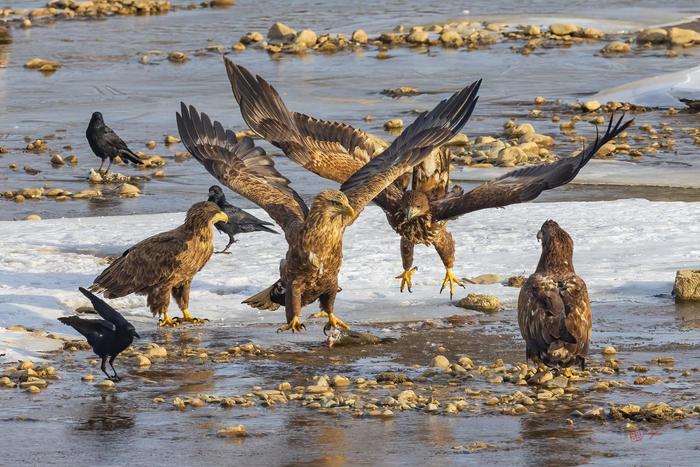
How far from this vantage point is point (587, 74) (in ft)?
79.7

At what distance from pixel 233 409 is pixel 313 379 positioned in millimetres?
742

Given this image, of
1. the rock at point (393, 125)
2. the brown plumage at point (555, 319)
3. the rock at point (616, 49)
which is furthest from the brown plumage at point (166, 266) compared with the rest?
the rock at point (616, 49)

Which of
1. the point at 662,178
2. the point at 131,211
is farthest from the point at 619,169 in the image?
the point at 131,211

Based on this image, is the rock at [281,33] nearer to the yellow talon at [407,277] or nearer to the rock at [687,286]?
the yellow talon at [407,277]

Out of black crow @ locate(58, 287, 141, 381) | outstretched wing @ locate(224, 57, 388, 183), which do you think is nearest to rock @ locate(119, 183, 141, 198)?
outstretched wing @ locate(224, 57, 388, 183)

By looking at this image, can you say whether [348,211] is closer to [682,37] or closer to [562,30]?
[682,37]

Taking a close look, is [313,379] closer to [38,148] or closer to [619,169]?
[619,169]

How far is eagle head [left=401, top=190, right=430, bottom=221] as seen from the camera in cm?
1078

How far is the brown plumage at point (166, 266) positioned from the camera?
9672 millimetres

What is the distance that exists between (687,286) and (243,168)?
3.19m

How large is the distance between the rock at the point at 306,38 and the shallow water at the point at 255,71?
1.00 m

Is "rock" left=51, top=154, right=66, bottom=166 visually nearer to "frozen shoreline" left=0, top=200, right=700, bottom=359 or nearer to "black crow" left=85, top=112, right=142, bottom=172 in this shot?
"black crow" left=85, top=112, right=142, bottom=172

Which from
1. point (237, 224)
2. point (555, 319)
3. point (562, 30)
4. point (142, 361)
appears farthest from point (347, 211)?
point (562, 30)

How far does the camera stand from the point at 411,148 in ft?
33.6
